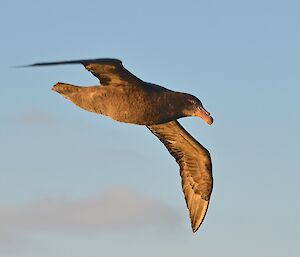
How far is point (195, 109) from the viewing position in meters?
21.9

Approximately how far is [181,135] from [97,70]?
15.1 ft

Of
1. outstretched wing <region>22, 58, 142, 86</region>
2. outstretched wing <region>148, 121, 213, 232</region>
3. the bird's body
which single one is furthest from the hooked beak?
outstretched wing <region>148, 121, 213, 232</region>

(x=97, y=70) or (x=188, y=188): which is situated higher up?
(x=97, y=70)

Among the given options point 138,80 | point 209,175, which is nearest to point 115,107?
point 138,80

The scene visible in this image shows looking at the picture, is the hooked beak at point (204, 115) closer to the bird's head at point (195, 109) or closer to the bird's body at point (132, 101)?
the bird's head at point (195, 109)

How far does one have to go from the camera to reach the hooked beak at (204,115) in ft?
71.3

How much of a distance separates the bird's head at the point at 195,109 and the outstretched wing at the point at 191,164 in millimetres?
3417

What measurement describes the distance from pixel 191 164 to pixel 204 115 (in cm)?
426

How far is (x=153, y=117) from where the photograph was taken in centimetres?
2134

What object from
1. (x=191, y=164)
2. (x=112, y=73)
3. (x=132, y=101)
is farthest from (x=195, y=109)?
(x=191, y=164)

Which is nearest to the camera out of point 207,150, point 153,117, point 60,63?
point 60,63

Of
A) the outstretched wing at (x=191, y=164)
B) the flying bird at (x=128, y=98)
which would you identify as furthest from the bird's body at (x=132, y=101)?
the outstretched wing at (x=191, y=164)

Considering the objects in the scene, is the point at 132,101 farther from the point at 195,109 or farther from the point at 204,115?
the point at 204,115

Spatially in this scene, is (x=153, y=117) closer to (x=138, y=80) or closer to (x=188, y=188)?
(x=138, y=80)
